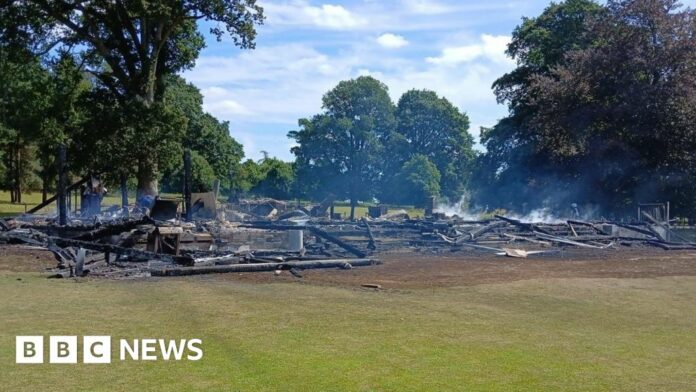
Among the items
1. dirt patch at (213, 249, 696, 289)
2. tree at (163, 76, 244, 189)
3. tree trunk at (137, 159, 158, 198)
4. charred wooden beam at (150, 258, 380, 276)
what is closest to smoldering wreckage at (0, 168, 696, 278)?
charred wooden beam at (150, 258, 380, 276)

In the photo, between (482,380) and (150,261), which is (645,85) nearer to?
(150,261)

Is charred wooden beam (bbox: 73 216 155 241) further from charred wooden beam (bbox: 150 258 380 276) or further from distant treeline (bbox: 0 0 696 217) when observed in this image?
distant treeline (bbox: 0 0 696 217)

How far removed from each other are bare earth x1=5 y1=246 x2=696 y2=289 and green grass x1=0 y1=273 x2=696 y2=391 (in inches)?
63.1

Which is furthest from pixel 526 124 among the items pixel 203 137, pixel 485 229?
pixel 203 137

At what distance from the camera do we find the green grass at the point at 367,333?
6793 millimetres

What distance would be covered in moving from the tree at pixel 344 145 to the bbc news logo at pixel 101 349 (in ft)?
225

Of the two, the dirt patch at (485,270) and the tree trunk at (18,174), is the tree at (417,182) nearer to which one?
the tree trunk at (18,174)

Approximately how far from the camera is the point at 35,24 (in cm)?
3559

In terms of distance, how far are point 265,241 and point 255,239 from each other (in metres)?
0.95

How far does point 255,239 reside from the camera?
101 ft

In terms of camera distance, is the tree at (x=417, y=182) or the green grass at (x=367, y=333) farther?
the tree at (x=417, y=182)

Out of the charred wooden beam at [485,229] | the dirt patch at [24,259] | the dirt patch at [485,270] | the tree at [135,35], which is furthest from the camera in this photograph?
the tree at [135,35]

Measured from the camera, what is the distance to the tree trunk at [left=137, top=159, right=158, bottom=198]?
37438mm

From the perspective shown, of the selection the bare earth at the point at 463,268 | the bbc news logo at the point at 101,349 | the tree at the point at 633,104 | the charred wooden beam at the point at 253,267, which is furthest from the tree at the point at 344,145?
the bbc news logo at the point at 101,349
